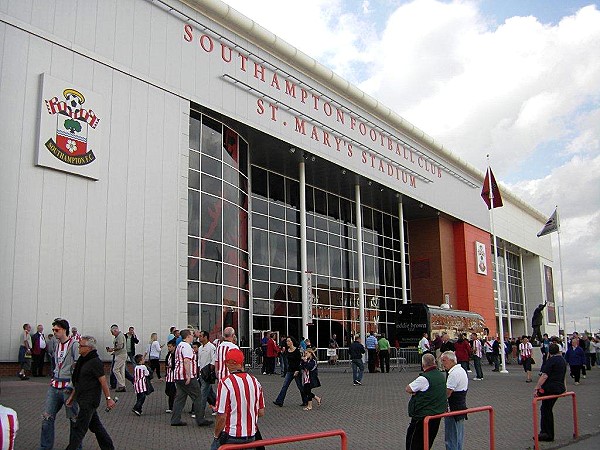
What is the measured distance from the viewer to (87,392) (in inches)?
317

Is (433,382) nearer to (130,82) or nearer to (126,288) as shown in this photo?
(126,288)

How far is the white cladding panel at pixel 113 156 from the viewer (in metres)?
18.7

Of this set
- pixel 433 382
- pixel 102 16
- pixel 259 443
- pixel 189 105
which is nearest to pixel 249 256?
pixel 189 105

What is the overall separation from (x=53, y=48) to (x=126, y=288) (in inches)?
314

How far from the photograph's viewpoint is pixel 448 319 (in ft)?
122

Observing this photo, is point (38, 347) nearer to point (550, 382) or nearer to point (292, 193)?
point (550, 382)

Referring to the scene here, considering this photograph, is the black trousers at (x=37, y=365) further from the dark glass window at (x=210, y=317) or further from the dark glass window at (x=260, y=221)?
the dark glass window at (x=260, y=221)

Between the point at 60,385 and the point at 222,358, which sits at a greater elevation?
the point at 222,358

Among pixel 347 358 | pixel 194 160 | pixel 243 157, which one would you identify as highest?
pixel 243 157

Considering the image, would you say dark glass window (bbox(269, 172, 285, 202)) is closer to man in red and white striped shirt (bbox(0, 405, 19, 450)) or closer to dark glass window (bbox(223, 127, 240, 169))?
dark glass window (bbox(223, 127, 240, 169))

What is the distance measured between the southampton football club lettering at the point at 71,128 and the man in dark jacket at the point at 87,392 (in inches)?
510

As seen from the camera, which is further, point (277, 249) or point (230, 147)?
point (277, 249)

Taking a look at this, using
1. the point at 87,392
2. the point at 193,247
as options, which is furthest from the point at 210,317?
the point at 87,392

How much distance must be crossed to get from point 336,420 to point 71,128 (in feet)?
42.2
